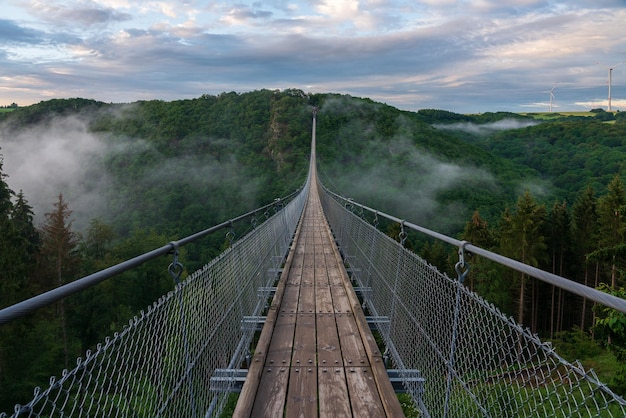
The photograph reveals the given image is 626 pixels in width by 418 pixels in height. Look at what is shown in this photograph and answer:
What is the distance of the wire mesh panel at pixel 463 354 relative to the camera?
1.43 m

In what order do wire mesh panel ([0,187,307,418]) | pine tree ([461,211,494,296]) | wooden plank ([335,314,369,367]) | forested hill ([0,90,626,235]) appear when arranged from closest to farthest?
1. wire mesh panel ([0,187,307,418])
2. wooden plank ([335,314,369,367])
3. pine tree ([461,211,494,296])
4. forested hill ([0,90,626,235])

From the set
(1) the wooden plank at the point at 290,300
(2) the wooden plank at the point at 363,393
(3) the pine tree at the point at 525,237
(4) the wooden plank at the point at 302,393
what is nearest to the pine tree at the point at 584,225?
(3) the pine tree at the point at 525,237

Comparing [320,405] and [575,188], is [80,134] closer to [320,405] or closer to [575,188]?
[575,188]

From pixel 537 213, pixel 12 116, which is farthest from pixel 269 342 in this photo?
pixel 12 116

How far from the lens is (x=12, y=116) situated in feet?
423

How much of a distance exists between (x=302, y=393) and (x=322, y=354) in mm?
640

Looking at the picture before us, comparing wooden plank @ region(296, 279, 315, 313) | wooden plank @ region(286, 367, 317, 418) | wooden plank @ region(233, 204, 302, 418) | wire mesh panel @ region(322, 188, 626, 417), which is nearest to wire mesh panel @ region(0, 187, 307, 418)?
wooden plank @ region(233, 204, 302, 418)

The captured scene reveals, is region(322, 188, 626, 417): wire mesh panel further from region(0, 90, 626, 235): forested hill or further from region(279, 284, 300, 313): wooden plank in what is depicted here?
region(0, 90, 626, 235): forested hill

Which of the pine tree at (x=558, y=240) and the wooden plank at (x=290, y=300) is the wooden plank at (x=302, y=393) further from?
the pine tree at (x=558, y=240)

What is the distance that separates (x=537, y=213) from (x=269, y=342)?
84.4 feet

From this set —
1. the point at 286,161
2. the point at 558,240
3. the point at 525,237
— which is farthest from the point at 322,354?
the point at 286,161

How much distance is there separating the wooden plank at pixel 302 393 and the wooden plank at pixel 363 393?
24 cm

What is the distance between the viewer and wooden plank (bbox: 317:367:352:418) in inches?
104

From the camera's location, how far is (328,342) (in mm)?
3742
